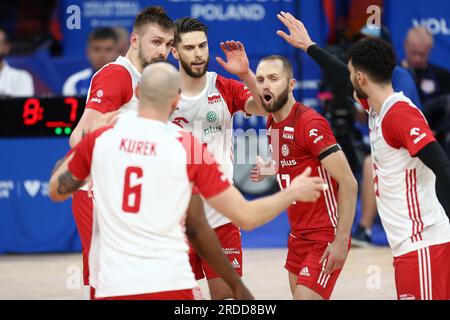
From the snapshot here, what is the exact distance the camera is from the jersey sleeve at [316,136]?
260 inches

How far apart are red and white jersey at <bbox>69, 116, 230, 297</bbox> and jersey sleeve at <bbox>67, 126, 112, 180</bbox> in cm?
1

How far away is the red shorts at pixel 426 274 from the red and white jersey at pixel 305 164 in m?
1.00

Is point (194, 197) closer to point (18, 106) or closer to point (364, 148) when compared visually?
point (18, 106)

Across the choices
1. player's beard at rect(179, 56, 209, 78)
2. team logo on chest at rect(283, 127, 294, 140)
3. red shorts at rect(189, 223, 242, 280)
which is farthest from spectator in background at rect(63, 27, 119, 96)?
team logo on chest at rect(283, 127, 294, 140)

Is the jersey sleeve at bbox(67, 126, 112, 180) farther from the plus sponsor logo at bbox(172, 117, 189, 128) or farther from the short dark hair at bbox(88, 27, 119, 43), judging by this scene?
the short dark hair at bbox(88, 27, 119, 43)

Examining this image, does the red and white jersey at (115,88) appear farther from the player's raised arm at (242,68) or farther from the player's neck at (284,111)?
the player's neck at (284,111)

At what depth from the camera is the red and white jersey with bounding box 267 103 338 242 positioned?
670 centimetres

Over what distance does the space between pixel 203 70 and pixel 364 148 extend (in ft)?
17.7

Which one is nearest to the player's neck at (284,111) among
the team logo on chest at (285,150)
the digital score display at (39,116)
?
the team logo on chest at (285,150)

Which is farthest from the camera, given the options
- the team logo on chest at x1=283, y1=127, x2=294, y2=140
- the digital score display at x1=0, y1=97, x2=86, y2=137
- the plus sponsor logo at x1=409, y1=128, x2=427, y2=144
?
the digital score display at x1=0, y1=97, x2=86, y2=137

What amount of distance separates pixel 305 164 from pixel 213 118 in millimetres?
894

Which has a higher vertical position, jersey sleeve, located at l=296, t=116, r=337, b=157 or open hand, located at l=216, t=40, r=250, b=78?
open hand, located at l=216, t=40, r=250, b=78

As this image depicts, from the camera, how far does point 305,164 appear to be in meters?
6.77

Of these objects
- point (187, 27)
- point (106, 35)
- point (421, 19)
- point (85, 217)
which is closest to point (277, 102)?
point (187, 27)
